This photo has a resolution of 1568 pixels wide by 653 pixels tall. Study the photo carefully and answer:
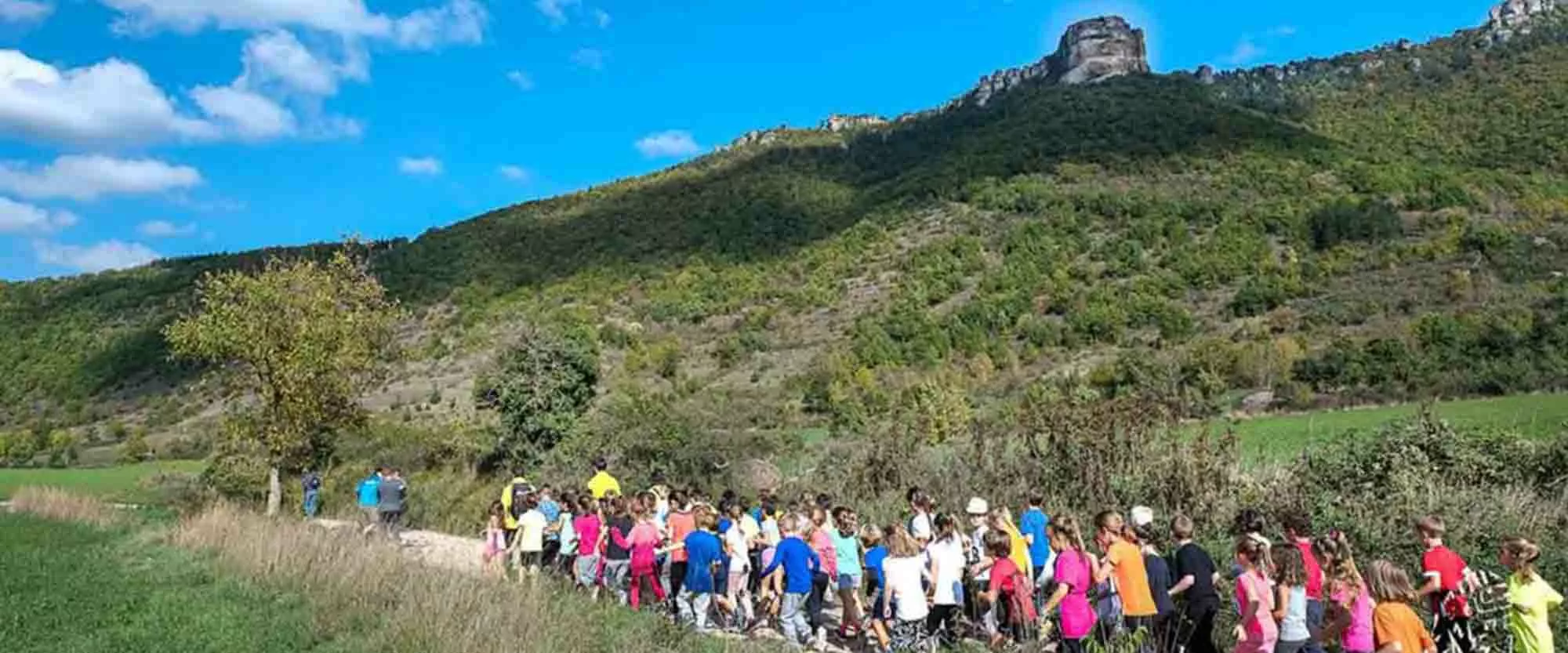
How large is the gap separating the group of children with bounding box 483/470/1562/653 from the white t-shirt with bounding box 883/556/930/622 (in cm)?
2

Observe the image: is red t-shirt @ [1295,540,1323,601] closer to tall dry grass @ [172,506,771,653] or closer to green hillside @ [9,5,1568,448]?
tall dry grass @ [172,506,771,653]

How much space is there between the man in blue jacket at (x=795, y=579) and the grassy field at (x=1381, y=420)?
9429 millimetres

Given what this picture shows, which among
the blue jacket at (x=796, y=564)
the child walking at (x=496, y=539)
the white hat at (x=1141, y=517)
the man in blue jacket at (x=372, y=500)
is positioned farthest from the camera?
the man in blue jacket at (x=372, y=500)

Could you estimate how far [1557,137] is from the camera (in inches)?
2613

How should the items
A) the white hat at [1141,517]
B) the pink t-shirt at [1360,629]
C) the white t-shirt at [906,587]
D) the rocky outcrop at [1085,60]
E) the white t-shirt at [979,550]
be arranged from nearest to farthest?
the pink t-shirt at [1360,629] < the white hat at [1141,517] < the white t-shirt at [906,587] < the white t-shirt at [979,550] < the rocky outcrop at [1085,60]

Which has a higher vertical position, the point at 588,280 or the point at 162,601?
the point at 588,280

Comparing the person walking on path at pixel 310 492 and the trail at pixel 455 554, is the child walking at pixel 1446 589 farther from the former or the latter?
the person walking on path at pixel 310 492

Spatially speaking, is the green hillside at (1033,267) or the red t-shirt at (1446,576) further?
the green hillside at (1033,267)

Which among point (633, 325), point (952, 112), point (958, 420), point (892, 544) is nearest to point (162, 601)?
point (892, 544)

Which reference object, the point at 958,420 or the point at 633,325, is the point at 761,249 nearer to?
the point at 633,325

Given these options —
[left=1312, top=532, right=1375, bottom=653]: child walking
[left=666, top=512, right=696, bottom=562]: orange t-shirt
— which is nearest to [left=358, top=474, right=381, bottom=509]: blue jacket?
[left=666, top=512, right=696, bottom=562]: orange t-shirt

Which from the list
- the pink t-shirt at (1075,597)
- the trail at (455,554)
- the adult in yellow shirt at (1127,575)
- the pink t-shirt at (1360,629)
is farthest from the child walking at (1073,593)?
the trail at (455,554)

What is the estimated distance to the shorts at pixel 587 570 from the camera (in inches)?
482

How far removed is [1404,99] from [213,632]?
90082 millimetres
